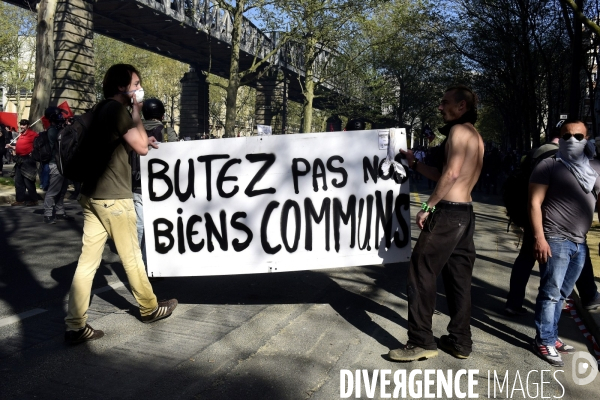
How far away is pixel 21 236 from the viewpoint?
28.8ft

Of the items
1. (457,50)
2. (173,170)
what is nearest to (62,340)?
(173,170)

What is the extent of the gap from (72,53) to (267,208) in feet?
62.4

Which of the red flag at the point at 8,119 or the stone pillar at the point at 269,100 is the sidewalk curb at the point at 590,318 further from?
the stone pillar at the point at 269,100

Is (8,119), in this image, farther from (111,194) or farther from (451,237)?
(451,237)

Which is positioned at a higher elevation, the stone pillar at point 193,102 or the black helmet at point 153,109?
the stone pillar at point 193,102

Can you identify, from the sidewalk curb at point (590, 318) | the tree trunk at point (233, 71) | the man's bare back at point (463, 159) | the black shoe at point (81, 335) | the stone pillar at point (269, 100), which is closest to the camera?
the man's bare back at point (463, 159)

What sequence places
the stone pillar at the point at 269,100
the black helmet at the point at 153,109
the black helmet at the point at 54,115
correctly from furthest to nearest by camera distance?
the stone pillar at the point at 269,100, the black helmet at the point at 54,115, the black helmet at the point at 153,109

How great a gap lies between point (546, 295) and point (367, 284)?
233cm

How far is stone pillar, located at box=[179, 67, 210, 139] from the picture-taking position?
145ft

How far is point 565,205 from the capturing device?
161 inches

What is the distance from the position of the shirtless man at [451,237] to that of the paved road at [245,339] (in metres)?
0.18

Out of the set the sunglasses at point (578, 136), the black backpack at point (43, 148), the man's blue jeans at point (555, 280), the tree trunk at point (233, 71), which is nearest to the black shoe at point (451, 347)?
the man's blue jeans at point (555, 280)

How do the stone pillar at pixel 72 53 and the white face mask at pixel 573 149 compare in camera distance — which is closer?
the white face mask at pixel 573 149

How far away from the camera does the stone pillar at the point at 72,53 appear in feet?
69.4
